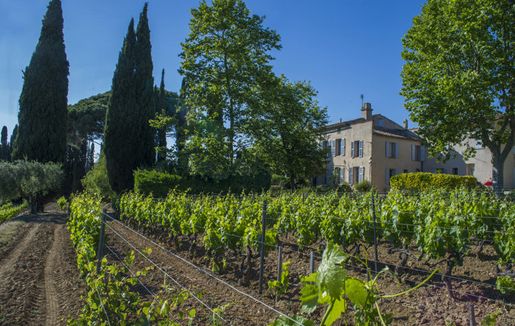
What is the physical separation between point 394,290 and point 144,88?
63.3 ft

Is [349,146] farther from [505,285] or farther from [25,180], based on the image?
[505,285]

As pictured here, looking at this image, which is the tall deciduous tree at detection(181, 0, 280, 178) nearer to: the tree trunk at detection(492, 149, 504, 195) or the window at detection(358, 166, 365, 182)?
the tree trunk at detection(492, 149, 504, 195)

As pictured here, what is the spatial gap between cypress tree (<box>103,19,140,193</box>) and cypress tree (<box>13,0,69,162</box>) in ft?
13.4

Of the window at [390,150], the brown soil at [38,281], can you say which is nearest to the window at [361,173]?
the window at [390,150]

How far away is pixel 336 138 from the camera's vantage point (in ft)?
117

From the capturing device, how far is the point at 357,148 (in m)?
33.2

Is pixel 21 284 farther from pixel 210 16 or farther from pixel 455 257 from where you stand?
pixel 210 16

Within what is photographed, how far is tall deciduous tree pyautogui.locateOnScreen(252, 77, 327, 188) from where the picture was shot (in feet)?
66.5

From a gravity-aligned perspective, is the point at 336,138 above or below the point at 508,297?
above

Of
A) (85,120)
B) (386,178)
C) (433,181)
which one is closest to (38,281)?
(433,181)

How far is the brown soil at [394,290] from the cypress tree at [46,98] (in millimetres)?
17758

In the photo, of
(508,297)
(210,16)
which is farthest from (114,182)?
(508,297)

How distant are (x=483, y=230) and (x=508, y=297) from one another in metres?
1.56

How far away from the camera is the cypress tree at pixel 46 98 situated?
23.4m
